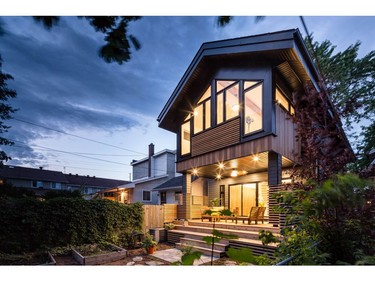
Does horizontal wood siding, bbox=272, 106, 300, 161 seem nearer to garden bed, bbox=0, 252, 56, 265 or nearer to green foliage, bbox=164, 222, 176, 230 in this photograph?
green foliage, bbox=164, 222, 176, 230

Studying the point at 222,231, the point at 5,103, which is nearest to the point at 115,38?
the point at 5,103

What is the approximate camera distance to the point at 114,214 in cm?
793

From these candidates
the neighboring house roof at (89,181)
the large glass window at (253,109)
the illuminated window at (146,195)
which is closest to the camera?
the large glass window at (253,109)

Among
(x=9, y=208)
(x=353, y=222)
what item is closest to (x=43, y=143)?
(x=9, y=208)

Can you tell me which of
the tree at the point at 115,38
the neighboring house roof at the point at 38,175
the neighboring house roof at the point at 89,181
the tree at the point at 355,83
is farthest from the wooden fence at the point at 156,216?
the neighboring house roof at the point at 89,181

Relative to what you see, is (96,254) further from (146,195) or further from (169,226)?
(146,195)

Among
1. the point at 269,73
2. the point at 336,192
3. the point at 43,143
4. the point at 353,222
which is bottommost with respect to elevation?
the point at 353,222

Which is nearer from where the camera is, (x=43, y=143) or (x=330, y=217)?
(x=330, y=217)

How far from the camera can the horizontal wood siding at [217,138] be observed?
764cm

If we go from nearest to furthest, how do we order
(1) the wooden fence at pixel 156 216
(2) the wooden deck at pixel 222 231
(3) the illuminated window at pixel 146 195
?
(2) the wooden deck at pixel 222 231, (1) the wooden fence at pixel 156 216, (3) the illuminated window at pixel 146 195

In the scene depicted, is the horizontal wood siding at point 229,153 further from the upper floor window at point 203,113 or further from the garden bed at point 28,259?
the garden bed at point 28,259

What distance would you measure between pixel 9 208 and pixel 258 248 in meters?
6.14
